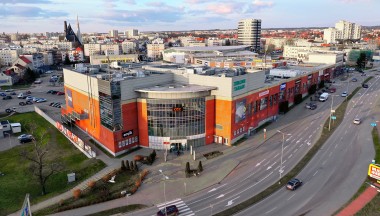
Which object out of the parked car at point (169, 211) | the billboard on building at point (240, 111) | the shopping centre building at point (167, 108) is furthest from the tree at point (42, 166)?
the billboard on building at point (240, 111)

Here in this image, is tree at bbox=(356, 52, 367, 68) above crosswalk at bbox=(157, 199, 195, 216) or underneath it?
above

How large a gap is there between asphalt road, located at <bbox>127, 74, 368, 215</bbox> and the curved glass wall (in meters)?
9.99

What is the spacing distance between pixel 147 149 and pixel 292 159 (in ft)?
91.4

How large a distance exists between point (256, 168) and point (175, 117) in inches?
717

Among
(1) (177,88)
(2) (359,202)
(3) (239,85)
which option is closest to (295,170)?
(2) (359,202)

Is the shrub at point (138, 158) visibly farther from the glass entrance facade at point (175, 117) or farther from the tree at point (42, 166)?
the tree at point (42, 166)

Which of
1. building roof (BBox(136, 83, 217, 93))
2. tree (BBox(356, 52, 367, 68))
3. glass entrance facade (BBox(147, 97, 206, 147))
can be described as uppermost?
tree (BBox(356, 52, 367, 68))

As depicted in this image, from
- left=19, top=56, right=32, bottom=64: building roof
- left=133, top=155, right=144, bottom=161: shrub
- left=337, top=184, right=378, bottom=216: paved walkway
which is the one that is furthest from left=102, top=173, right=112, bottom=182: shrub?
left=19, top=56, right=32, bottom=64: building roof

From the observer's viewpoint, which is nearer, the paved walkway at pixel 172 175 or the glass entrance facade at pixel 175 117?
the paved walkway at pixel 172 175

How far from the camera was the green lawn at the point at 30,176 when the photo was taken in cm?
4429

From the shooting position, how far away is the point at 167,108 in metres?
58.4

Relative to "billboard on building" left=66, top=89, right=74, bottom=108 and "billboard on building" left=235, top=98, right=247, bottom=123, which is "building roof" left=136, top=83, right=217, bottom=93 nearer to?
"billboard on building" left=235, top=98, right=247, bottom=123

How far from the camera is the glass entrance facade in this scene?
58.3 m

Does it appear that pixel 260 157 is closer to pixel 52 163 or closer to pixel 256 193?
pixel 256 193
